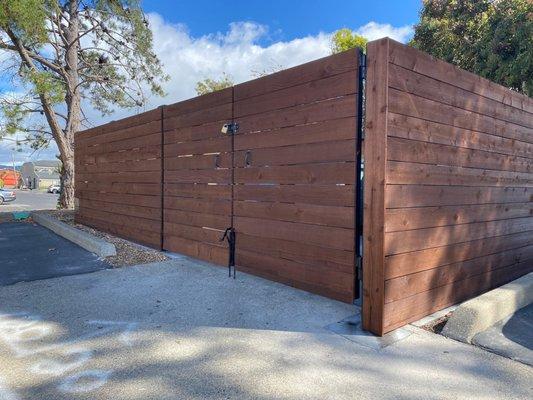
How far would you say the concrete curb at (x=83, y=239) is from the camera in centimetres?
550

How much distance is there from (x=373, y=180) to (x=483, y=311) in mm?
1340

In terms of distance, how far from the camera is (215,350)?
2.66 metres

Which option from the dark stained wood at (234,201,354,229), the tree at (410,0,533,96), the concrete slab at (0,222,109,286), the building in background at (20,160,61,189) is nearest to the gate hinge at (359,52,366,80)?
the dark stained wood at (234,201,354,229)

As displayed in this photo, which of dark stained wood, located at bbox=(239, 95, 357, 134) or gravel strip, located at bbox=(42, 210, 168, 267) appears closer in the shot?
dark stained wood, located at bbox=(239, 95, 357, 134)

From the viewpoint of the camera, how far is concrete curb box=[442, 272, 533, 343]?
292 cm

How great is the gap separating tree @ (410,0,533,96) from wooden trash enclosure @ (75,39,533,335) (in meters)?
5.17

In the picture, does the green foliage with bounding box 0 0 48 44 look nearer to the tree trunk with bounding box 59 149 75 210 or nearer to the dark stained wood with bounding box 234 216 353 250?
the tree trunk with bounding box 59 149 75 210

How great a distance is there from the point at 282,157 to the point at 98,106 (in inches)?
432

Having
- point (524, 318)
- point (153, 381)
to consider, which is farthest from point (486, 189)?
point (153, 381)

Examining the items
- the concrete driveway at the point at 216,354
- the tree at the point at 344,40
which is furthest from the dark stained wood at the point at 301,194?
the tree at the point at 344,40

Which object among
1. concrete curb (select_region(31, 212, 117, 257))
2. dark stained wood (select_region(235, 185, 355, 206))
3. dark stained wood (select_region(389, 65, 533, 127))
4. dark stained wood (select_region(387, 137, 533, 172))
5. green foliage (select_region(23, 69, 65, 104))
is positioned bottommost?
concrete curb (select_region(31, 212, 117, 257))

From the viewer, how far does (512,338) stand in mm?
2938

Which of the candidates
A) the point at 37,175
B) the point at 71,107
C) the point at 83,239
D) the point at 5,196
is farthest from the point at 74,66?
the point at 37,175

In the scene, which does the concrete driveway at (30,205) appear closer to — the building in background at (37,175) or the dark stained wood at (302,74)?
the dark stained wood at (302,74)
